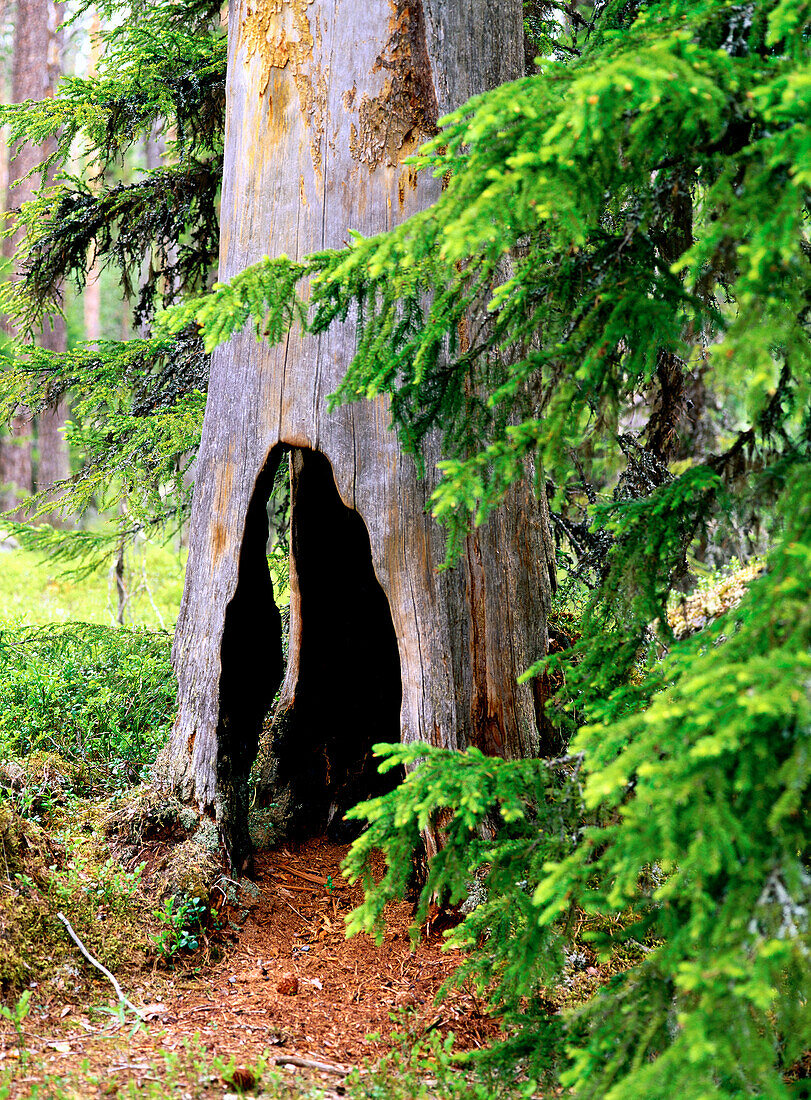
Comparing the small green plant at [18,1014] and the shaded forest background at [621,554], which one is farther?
the small green plant at [18,1014]

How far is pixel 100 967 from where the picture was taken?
12.0 ft

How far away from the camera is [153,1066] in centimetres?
303

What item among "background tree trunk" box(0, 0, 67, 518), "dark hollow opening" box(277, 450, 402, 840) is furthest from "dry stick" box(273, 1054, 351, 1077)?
"background tree trunk" box(0, 0, 67, 518)

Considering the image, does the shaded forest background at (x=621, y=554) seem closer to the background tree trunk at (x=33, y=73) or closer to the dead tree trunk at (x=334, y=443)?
the dead tree trunk at (x=334, y=443)

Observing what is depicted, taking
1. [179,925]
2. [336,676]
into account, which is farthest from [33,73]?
[179,925]

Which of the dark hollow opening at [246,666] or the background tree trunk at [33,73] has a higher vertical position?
the background tree trunk at [33,73]

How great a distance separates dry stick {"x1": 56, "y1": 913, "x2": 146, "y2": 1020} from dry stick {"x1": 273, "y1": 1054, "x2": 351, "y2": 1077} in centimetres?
64

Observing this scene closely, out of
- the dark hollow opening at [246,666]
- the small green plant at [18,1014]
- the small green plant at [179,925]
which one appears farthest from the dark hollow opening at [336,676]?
the small green plant at [18,1014]

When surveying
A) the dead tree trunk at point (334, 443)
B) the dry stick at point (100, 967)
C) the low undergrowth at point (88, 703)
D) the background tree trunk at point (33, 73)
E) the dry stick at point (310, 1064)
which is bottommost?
the dry stick at point (310, 1064)

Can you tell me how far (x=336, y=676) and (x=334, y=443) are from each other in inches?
72.8

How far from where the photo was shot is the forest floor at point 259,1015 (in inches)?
116

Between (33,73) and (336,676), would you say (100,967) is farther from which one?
(33,73)

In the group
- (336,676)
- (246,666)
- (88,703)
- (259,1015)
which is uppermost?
(246,666)

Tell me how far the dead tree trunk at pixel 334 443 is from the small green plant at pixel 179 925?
47 cm
